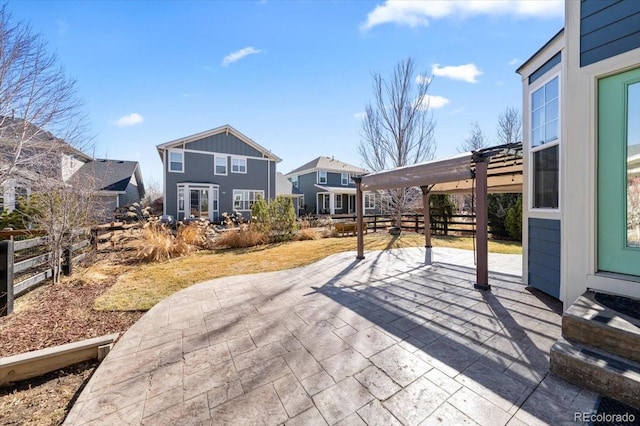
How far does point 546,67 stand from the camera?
13.8 ft

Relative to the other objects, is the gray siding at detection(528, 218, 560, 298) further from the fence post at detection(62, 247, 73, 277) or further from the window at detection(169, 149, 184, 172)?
the window at detection(169, 149, 184, 172)

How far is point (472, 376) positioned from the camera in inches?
87.4

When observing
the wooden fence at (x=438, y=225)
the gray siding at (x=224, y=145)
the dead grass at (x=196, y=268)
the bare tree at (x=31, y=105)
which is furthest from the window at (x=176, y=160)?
the wooden fence at (x=438, y=225)

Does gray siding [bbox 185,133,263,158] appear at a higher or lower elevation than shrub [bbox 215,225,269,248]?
higher

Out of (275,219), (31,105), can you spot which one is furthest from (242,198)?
(31,105)

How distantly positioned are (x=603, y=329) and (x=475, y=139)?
80.1 ft

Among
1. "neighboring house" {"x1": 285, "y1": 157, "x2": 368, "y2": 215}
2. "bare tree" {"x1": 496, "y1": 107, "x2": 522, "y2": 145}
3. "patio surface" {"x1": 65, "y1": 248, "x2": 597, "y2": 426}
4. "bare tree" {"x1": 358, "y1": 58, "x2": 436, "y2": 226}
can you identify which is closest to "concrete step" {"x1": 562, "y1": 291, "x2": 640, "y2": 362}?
"patio surface" {"x1": 65, "y1": 248, "x2": 597, "y2": 426}

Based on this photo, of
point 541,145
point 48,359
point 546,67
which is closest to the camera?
point 48,359

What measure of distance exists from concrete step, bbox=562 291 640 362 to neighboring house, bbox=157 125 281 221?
17.2 meters

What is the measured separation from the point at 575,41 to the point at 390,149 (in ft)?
33.4

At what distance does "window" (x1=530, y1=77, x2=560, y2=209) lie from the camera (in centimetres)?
402

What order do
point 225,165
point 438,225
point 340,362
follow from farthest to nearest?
1. point 225,165
2. point 438,225
3. point 340,362

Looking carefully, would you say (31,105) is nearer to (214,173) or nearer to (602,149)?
(602,149)

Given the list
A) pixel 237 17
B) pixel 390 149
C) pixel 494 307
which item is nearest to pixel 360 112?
pixel 390 149
